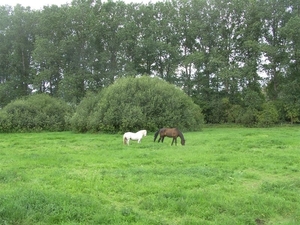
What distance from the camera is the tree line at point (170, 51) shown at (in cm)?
3847

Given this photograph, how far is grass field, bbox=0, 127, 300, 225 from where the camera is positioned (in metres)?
6.10

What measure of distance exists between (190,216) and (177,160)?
585 cm

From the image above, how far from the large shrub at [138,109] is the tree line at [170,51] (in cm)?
1024

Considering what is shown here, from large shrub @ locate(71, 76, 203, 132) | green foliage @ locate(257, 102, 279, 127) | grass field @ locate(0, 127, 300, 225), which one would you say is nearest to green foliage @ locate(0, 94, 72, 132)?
large shrub @ locate(71, 76, 203, 132)

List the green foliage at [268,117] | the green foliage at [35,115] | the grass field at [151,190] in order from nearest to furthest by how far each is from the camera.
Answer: the grass field at [151,190] → the green foliage at [35,115] → the green foliage at [268,117]

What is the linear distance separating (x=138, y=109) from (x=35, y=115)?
11943 mm

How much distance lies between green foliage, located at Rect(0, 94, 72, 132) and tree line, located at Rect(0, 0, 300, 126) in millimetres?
4348

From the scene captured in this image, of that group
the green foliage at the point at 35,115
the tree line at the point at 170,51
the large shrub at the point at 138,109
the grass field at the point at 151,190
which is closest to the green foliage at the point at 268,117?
the tree line at the point at 170,51

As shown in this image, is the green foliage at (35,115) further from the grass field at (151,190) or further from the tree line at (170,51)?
the grass field at (151,190)

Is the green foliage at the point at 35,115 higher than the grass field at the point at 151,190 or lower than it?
higher

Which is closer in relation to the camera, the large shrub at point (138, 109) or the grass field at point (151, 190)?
the grass field at point (151, 190)

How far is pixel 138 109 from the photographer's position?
27016 millimetres

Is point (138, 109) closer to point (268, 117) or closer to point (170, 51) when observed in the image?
point (268, 117)

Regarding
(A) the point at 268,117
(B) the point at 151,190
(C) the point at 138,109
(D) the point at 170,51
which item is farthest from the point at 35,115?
(B) the point at 151,190
